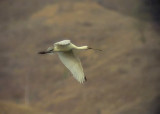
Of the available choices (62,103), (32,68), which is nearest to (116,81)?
(62,103)

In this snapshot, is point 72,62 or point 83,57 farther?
point 83,57

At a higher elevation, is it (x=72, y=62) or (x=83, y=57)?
(x=83, y=57)

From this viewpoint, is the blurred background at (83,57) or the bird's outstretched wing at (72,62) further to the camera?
the blurred background at (83,57)

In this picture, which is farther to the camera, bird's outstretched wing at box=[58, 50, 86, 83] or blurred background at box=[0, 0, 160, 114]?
blurred background at box=[0, 0, 160, 114]

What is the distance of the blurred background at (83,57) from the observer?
4.07 m

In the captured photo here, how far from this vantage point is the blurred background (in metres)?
4.07

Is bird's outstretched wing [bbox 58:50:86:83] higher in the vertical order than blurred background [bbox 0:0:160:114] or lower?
lower

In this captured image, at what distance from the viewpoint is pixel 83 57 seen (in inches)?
166

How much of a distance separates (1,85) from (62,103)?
2.06ft

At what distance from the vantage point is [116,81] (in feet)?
13.7

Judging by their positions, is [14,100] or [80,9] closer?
[14,100]

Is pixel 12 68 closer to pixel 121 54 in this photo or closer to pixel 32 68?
pixel 32 68

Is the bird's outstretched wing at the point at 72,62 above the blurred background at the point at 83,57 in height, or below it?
below

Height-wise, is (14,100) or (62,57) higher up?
(14,100)
